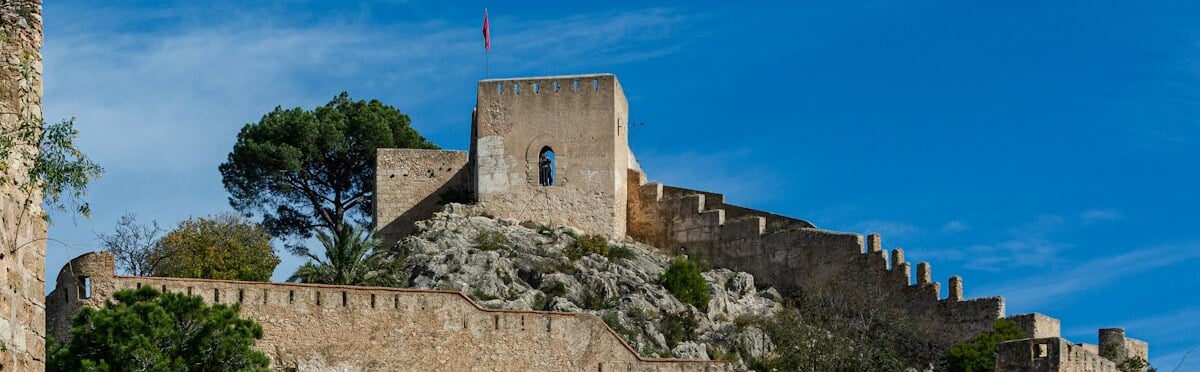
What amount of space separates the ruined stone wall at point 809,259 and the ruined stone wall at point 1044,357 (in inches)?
441

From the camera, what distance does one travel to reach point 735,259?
54656 mm

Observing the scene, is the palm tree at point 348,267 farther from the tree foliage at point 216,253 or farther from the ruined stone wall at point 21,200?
the ruined stone wall at point 21,200

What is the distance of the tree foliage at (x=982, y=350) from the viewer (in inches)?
1901

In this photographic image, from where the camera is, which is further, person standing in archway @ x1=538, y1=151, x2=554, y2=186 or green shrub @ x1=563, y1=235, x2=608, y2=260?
person standing in archway @ x1=538, y1=151, x2=554, y2=186

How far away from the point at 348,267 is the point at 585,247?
8.23 m

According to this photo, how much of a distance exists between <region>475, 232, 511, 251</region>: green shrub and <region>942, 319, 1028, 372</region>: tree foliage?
11804 mm

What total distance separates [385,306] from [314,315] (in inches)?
62.6

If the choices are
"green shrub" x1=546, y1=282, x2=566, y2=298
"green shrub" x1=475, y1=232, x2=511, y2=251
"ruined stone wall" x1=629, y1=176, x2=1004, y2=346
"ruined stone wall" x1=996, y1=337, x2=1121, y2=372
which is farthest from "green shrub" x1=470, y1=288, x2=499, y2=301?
"ruined stone wall" x1=996, y1=337, x2=1121, y2=372

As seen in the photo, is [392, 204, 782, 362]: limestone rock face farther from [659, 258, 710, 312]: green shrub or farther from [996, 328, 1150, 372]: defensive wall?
[996, 328, 1150, 372]: defensive wall

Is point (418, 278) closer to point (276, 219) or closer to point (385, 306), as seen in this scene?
point (385, 306)

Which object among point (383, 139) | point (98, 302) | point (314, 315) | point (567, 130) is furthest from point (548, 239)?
point (98, 302)

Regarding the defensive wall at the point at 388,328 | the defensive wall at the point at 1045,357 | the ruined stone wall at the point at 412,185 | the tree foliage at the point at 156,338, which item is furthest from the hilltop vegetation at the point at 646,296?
the tree foliage at the point at 156,338

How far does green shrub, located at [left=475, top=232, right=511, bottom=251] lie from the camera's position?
49.8 metres

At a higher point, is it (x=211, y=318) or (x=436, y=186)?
(x=436, y=186)
